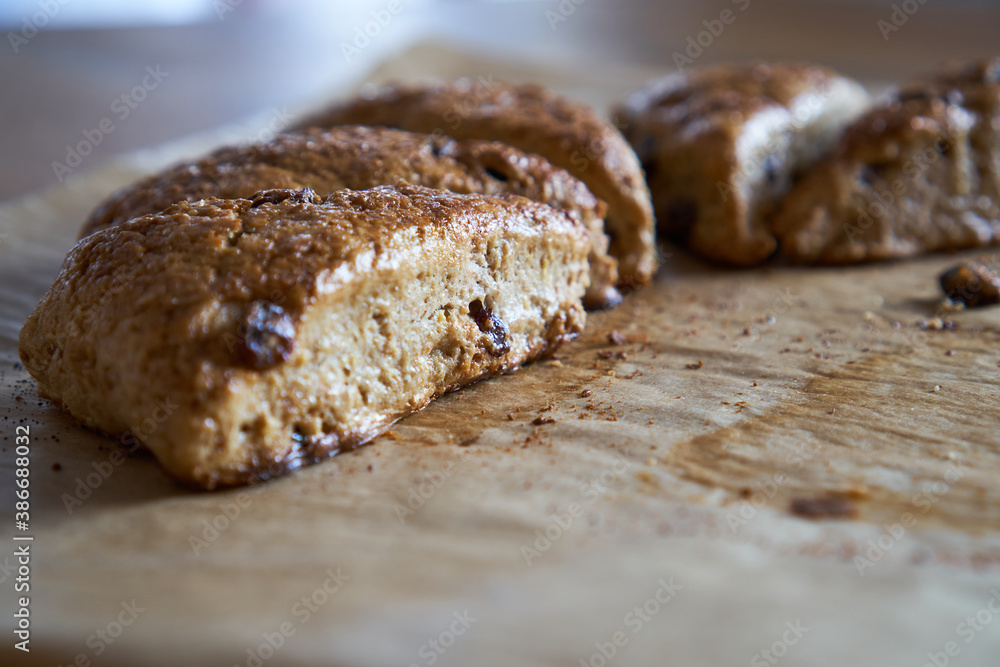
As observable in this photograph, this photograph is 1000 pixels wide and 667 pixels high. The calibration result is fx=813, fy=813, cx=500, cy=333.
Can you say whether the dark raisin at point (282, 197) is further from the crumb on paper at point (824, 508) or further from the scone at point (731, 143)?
the scone at point (731, 143)

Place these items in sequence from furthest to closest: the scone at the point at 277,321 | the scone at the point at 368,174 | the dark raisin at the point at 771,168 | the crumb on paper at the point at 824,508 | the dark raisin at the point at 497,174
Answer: the dark raisin at the point at 771,168 < the dark raisin at the point at 497,174 < the scone at the point at 368,174 < the scone at the point at 277,321 < the crumb on paper at the point at 824,508

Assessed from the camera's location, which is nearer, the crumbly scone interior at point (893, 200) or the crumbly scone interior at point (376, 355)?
the crumbly scone interior at point (376, 355)

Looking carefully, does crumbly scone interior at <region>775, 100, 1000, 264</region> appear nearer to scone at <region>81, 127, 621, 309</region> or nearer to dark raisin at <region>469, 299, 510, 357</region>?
scone at <region>81, 127, 621, 309</region>

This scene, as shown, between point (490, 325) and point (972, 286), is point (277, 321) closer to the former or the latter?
point (490, 325)

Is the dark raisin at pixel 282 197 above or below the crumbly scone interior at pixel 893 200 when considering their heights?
above

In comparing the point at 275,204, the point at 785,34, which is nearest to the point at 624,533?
the point at 275,204

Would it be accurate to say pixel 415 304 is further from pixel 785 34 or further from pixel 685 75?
pixel 785 34

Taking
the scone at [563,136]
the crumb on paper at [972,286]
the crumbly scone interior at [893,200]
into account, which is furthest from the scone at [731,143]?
the crumb on paper at [972,286]

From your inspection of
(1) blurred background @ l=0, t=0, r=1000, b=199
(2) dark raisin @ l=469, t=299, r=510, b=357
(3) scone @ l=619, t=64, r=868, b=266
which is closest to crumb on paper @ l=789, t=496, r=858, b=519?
(2) dark raisin @ l=469, t=299, r=510, b=357
